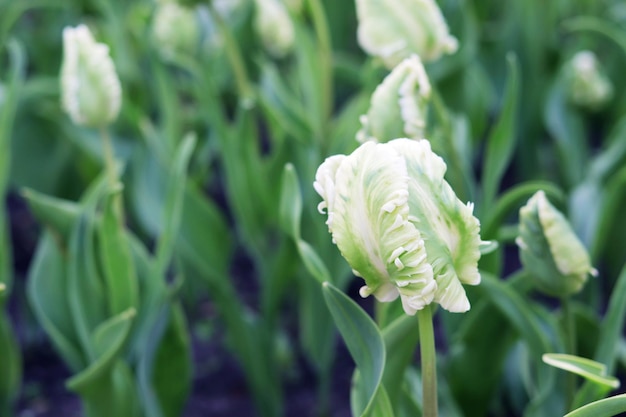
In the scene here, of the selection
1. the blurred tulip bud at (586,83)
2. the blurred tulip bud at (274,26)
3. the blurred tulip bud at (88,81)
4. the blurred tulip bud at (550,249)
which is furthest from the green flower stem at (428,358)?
the blurred tulip bud at (274,26)

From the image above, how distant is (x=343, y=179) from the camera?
25.4 inches

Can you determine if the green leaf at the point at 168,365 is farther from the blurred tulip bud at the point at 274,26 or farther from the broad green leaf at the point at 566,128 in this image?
the broad green leaf at the point at 566,128

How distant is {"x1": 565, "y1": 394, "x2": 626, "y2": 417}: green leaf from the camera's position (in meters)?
0.68

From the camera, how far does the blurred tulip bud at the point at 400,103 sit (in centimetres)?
87

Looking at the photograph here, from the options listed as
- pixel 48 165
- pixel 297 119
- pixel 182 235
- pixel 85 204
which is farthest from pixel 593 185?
pixel 48 165

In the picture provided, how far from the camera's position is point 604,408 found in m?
0.69

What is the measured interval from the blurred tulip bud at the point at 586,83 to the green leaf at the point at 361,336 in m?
0.85

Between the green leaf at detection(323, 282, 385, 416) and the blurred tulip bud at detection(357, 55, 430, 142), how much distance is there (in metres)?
0.19

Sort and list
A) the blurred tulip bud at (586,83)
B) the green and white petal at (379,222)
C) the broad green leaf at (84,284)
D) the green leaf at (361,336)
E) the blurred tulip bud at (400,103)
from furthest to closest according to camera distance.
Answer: the blurred tulip bud at (586,83) < the broad green leaf at (84,284) < the blurred tulip bud at (400,103) < the green leaf at (361,336) < the green and white petal at (379,222)

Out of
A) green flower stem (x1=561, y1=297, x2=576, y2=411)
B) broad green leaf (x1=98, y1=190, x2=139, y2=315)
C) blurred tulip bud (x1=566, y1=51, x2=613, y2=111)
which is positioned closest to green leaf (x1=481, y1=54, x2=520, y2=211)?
green flower stem (x1=561, y1=297, x2=576, y2=411)

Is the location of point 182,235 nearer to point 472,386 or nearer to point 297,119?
point 297,119

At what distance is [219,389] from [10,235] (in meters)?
0.69

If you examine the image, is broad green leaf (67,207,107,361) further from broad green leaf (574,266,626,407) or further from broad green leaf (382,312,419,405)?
broad green leaf (574,266,626,407)

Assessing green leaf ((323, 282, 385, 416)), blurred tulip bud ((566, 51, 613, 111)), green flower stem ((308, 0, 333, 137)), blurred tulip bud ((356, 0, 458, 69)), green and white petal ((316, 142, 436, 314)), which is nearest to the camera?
green and white petal ((316, 142, 436, 314))
